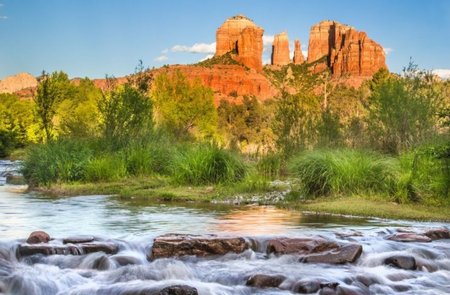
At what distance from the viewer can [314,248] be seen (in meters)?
9.98

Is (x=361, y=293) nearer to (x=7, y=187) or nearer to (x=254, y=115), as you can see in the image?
(x=7, y=187)

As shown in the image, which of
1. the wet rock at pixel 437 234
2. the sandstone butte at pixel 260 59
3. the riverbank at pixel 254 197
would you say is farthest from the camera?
the sandstone butte at pixel 260 59

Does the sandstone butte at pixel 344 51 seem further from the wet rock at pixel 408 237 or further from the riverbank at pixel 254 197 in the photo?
the wet rock at pixel 408 237

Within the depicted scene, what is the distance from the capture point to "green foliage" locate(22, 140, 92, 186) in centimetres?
2194

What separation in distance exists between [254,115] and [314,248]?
59.0 metres

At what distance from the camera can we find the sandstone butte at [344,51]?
162000 millimetres

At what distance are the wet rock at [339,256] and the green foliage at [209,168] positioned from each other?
10.6 metres

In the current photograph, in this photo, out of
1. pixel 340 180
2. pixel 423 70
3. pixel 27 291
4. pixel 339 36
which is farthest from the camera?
pixel 339 36

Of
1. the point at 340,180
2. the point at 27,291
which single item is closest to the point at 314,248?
the point at 27,291

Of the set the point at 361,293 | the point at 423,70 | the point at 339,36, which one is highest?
the point at 339,36

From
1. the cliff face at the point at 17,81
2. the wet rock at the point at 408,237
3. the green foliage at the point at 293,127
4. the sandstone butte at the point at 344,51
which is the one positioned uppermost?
the sandstone butte at the point at 344,51

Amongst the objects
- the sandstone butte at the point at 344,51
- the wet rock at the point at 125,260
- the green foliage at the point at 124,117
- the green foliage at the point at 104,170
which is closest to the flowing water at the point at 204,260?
the wet rock at the point at 125,260

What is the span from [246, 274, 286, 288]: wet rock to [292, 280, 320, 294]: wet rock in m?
0.26

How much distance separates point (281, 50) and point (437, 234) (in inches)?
7240
